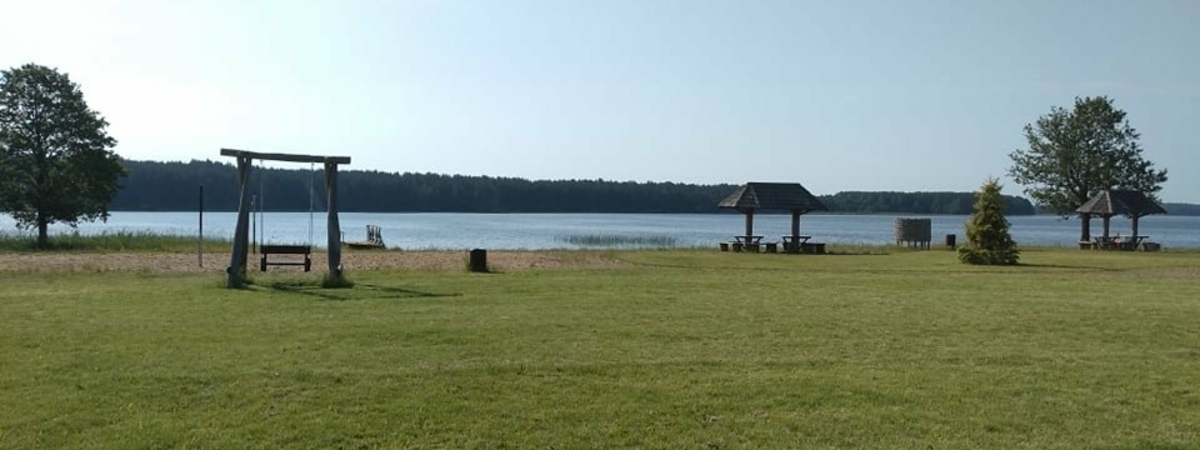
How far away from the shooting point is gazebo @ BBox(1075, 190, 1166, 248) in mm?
41531

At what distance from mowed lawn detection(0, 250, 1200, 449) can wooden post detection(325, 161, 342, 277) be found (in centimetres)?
231

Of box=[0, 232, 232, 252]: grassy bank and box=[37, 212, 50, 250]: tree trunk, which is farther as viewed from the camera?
box=[37, 212, 50, 250]: tree trunk

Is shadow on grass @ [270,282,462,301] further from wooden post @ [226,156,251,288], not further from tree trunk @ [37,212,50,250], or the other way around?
tree trunk @ [37,212,50,250]

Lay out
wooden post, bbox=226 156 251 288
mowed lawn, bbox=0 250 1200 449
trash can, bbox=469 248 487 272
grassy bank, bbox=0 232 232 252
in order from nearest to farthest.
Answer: mowed lawn, bbox=0 250 1200 449
wooden post, bbox=226 156 251 288
trash can, bbox=469 248 487 272
grassy bank, bbox=0 232 232 252

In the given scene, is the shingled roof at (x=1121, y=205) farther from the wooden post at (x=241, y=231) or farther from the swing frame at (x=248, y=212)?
the wooden post at (x=241, y=231)

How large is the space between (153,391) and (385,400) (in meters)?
1.69

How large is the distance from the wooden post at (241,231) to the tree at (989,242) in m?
20.2

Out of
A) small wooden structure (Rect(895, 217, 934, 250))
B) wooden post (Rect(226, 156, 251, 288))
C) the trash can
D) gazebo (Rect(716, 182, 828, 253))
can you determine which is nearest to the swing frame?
wooden post (Rect(226, 156, 251, 288))

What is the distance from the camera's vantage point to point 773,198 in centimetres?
4106

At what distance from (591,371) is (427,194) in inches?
4546

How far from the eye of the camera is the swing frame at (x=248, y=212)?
1609 cm

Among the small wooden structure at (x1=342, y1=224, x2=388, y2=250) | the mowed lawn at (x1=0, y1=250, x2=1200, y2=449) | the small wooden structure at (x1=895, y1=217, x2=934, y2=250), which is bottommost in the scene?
the mowed lawn at (x1=0, y1=250, x2=1200, y2=449)

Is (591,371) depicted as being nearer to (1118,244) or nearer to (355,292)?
(355,292)

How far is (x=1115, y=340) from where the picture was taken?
9984 mm
